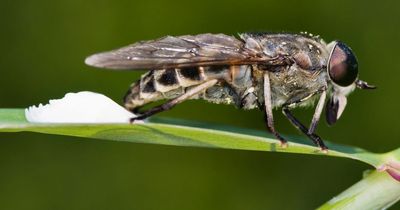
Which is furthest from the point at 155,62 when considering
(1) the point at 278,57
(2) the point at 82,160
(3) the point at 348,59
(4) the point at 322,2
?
(4) the point at 322,2

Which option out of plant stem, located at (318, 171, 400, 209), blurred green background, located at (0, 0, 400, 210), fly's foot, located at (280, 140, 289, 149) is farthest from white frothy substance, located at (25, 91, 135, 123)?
blurred green background, located at (0, 0, 400, 210)

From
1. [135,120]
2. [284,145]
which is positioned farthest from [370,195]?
[135,120]

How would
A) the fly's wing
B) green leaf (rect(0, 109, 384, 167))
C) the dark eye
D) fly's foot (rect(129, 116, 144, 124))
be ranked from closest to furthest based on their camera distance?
green leaf (rect(0, 109, 384, 167))
fly's foot (rect(129, 116, 144, 124))
the fly's wing
the dark eye

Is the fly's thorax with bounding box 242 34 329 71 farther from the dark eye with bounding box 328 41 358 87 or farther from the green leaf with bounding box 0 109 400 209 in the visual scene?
the green leaf with bounding box 0 109 400 209

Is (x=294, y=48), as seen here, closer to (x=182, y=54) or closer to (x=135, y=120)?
(x=182, y=54)

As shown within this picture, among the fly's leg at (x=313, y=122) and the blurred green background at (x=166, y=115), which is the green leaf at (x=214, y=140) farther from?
the blurred green background at (x=166, y=115)
